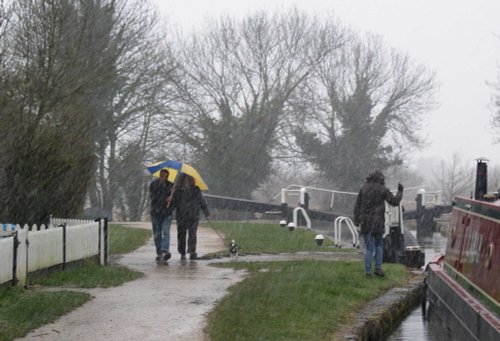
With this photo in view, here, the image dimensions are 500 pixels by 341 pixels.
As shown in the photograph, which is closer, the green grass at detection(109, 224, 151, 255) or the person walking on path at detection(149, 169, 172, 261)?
the person walking on path at detection(149, 169, 172, 261)

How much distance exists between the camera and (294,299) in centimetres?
1048

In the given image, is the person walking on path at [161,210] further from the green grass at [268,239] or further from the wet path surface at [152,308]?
the green grass at [268,239]

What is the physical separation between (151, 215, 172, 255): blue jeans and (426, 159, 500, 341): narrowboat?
447 centimetres

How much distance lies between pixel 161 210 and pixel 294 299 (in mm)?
5377

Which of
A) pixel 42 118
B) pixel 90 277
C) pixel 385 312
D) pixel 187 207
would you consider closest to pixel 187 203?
pixel 187 207

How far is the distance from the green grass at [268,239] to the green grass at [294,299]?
11.4ft

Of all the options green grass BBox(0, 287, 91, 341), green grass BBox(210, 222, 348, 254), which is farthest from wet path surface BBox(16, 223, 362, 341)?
green grass BBox(210, 222, 348, 254)

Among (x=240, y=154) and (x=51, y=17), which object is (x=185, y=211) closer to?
(x=51, y=17)

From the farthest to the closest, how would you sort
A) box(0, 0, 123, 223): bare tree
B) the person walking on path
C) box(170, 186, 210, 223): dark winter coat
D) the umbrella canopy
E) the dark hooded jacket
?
the umbrella canopy < box(170, 186, 210, 223): dark winter coat < the person walking on path < box(0, 0, 123, 223): bare tree < the dark hooded jacket

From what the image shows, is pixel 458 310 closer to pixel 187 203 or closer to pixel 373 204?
pixel 373 204

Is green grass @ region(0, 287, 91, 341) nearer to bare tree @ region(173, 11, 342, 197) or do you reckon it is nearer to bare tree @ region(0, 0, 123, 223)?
bare tree @ region(0, 0, 123, 223)

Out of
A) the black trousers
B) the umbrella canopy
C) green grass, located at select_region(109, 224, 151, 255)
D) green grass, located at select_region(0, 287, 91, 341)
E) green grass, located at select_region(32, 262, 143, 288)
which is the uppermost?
the umbrella canopy

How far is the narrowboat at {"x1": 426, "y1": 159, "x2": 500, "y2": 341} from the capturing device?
888 cm

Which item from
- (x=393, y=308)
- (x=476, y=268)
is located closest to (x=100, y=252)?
(x=393, y=308)
